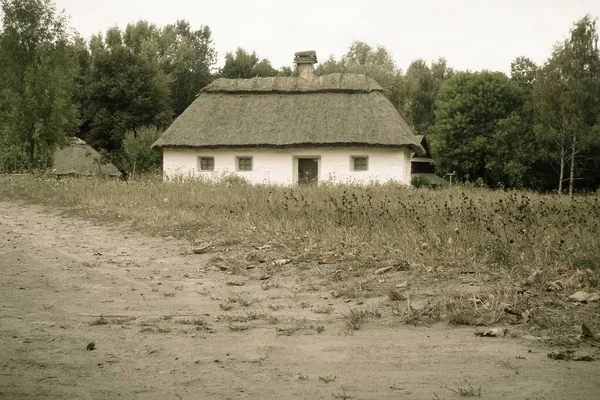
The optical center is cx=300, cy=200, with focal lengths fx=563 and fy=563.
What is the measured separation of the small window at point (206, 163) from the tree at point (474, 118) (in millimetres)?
18316

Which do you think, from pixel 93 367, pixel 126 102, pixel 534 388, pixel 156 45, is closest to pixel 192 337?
pixel 93 367

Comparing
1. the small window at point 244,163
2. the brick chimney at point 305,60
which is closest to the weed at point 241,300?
the small window at point 244,163

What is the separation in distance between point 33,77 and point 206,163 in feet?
26.0

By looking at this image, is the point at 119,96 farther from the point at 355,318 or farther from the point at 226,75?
the point at 355,318

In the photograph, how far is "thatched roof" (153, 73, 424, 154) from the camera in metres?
23.8

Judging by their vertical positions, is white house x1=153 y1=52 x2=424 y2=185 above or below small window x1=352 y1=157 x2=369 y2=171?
above

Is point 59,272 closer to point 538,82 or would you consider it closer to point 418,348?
point 418,348

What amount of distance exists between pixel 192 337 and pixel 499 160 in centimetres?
3291

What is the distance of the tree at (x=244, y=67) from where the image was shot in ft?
151

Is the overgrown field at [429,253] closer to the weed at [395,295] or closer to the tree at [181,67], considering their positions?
the weed at [395,295]

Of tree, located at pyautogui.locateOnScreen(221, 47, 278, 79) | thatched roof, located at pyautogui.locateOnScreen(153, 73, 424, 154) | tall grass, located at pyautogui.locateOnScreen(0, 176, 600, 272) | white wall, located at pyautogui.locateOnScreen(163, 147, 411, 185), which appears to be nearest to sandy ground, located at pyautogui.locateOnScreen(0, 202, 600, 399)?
tall grass, located at pyautogui.locateOnScreen(0, 176, 600, 272)

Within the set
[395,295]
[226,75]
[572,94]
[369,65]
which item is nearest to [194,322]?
[395,295]

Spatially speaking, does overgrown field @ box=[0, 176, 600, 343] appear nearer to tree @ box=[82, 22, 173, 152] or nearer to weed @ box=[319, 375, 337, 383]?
weed @ box=[319, 375, 337, 383]

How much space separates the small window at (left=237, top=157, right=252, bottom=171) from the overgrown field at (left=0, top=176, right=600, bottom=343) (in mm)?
14223
